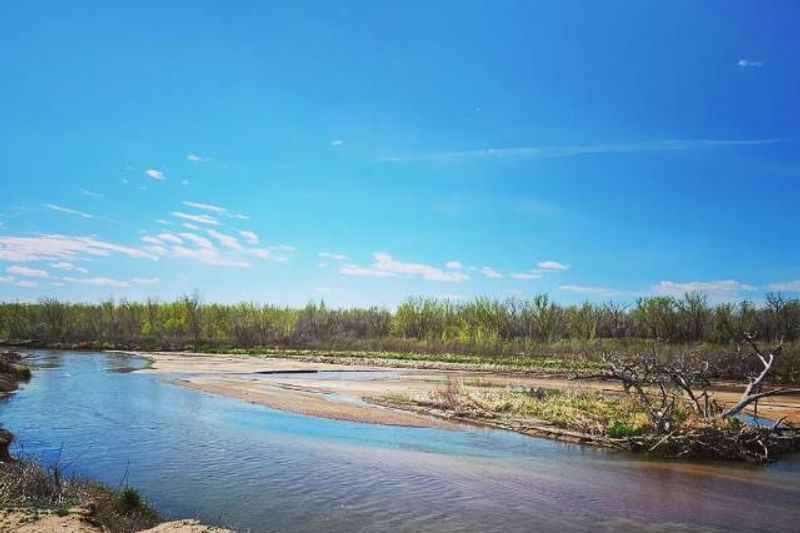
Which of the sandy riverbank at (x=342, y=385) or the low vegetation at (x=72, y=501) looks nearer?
the low vegetation at (x=72, y=501)

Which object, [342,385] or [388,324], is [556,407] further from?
[388,324]

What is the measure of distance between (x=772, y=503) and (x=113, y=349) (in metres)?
75.5

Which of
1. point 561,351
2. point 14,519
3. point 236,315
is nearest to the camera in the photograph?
point 14,519

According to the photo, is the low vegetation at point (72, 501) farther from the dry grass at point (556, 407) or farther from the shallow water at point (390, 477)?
the dry grass at point (556, 407)

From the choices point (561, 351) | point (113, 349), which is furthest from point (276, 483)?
point (113, 349)

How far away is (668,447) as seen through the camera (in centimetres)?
1708

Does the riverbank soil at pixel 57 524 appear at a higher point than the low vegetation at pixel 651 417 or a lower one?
lower

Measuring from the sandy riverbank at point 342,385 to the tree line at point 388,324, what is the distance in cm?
2014

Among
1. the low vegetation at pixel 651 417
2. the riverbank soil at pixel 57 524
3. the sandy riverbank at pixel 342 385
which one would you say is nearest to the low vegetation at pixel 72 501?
the riverbank soil at pixel 57 524

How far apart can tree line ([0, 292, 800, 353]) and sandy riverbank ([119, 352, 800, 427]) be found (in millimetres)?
20144

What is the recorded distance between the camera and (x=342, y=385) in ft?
119

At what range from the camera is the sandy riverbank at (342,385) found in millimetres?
24953

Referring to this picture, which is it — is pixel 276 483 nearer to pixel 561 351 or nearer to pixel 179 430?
pixel 179 430

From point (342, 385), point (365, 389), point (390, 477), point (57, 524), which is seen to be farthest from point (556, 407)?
point (342, 385)
